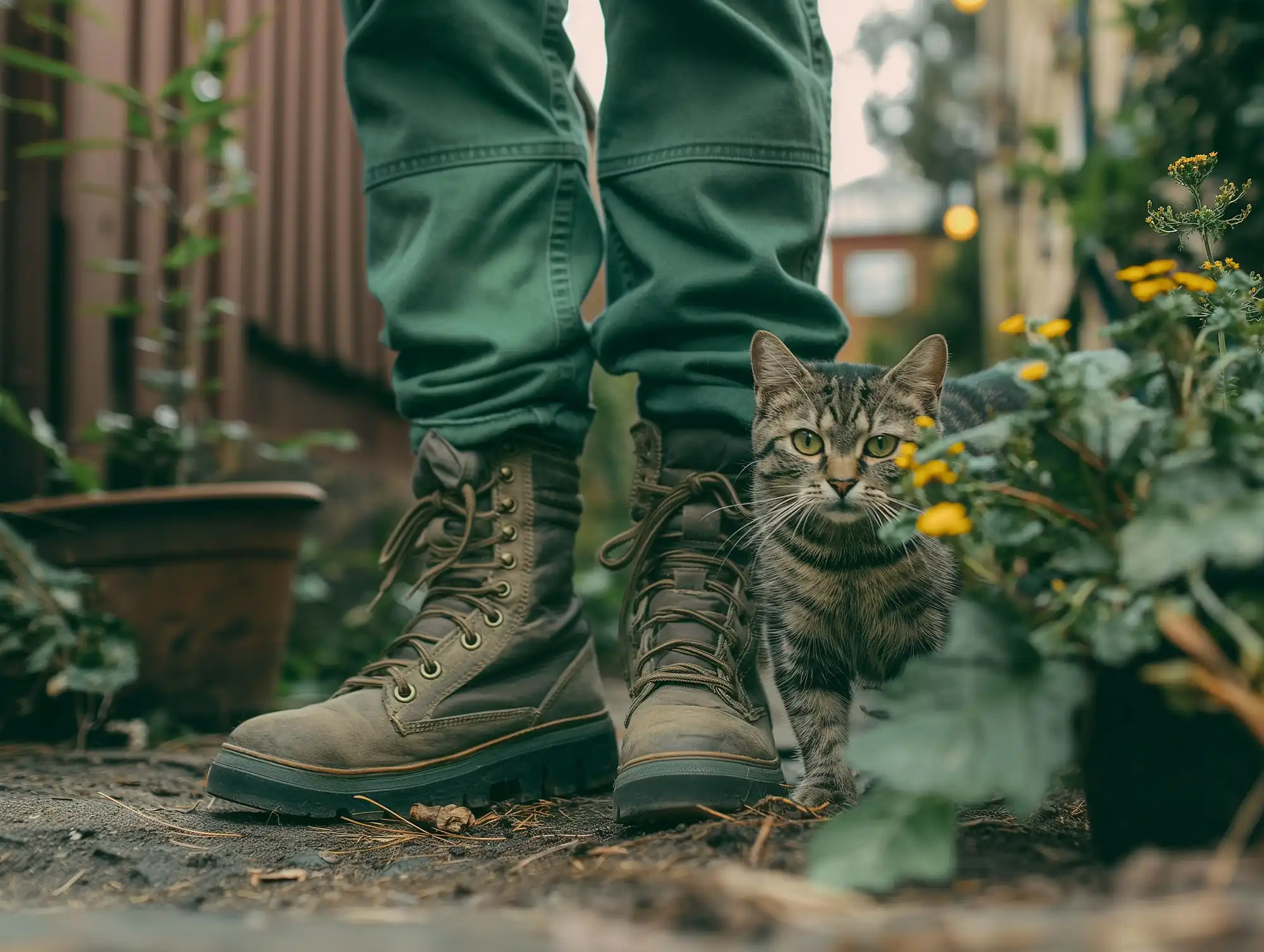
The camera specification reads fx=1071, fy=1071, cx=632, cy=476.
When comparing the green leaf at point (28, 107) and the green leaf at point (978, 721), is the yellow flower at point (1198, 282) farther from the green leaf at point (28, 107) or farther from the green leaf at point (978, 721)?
the green leaf at point (28, 107)

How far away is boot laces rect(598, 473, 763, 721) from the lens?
1325 mm

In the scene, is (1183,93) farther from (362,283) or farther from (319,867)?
(362,283)

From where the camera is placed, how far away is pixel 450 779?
138 centimetres

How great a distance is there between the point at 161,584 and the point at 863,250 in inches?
646

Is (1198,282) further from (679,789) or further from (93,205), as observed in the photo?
(93,205)

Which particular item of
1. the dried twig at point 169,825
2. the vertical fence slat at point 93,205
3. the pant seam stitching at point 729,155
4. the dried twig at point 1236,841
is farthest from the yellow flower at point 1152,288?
the vertical fence slat at point 93,205

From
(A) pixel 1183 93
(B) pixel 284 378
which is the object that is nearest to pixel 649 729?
(A) pixel 1183 93

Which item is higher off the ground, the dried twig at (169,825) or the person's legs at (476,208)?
the person's legs at (476,208)

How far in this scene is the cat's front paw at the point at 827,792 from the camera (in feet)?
4.27

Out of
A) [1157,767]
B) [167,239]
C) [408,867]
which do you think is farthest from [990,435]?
[167,239]

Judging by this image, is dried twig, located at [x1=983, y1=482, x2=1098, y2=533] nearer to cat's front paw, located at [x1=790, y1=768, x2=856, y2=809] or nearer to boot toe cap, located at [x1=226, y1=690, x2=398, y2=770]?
cat's front paw, located at [x1=790, y1=768, x2=856, y2=809]

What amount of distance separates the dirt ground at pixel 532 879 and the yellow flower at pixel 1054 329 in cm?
41

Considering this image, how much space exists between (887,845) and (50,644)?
5.23 feet

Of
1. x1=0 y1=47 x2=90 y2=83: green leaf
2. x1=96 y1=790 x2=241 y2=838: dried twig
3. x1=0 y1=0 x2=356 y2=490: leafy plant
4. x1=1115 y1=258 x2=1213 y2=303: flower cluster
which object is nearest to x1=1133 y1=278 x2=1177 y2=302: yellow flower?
x1=1115 y1=258 x2=1213 y2=303: flower cluster
